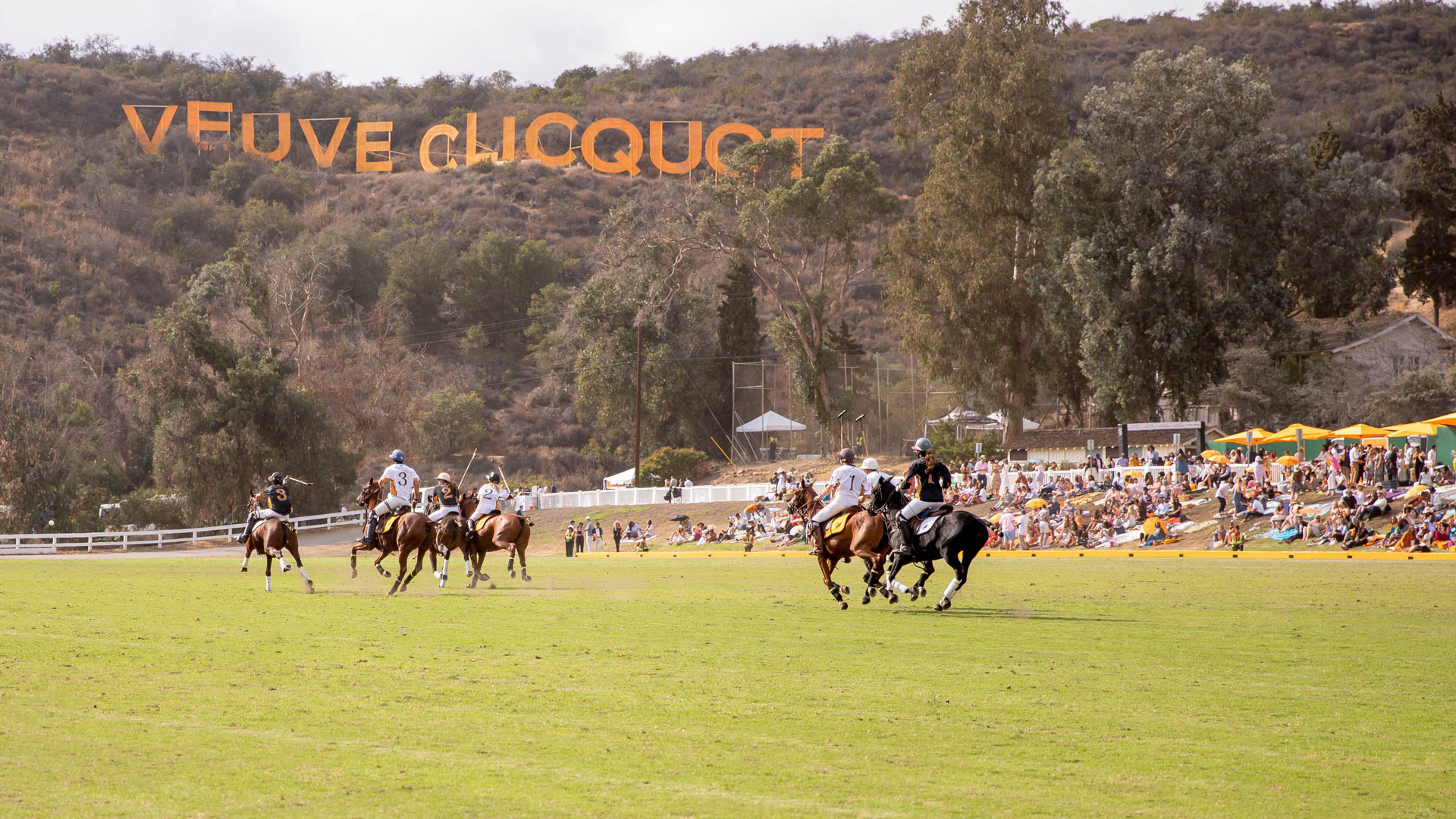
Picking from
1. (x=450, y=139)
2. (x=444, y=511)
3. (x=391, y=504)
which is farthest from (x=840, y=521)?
(x=450, y=139)

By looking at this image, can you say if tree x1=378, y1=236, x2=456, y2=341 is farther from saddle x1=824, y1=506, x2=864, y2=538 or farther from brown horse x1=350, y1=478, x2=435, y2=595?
saddle x1=824, y1=506, x2=864, y2=538

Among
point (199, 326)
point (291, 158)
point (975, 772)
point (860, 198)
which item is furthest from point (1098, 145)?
point (291, 158)

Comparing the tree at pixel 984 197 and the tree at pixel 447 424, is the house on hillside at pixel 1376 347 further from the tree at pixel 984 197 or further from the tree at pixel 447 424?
the tree at pixel 447 424

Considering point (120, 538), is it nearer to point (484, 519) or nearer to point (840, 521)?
point (484, 519)

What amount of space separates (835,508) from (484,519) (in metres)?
7.74

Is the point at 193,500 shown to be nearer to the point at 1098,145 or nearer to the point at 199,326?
the point at 199,326

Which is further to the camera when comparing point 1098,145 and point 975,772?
point 1098,145

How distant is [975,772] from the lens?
6.66m

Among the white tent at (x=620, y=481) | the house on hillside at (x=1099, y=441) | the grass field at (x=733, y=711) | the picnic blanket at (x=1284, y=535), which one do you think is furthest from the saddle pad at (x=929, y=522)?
the white tent at (x=620, y=481)

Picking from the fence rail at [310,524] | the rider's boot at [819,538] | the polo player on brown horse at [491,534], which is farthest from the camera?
the fence rail at [310,524]

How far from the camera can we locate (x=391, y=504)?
20391 mm

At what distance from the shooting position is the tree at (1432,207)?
190 ft

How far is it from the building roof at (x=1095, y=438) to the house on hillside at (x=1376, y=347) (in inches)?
251

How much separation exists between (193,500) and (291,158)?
79240mm
